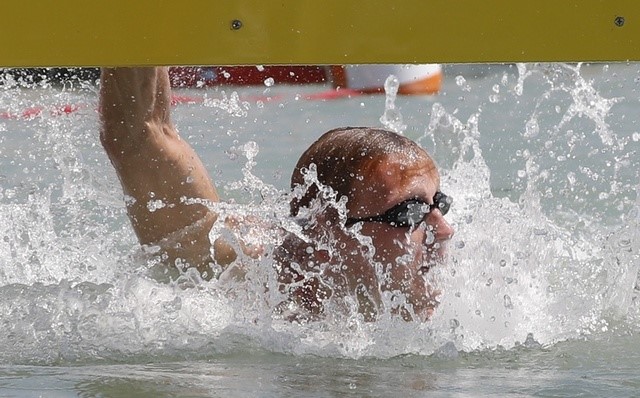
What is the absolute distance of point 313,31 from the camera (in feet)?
7.72

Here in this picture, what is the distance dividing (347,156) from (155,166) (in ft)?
1.67

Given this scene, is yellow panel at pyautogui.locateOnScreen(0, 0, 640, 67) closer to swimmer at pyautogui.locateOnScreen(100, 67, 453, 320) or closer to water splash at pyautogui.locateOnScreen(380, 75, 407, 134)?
swimmer at pyautogui.locateOnScreen(100, 67, 453, 320)

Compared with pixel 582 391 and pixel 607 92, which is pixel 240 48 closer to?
pixel 582 391

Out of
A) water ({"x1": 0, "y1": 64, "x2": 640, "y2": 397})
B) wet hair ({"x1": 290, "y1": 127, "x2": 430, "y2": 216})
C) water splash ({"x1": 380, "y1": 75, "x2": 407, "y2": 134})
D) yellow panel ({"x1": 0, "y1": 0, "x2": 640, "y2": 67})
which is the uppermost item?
water splash ({"x1": 380, "y1": 75, "x2": 407, "y2": 134})

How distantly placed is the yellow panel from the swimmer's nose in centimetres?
66

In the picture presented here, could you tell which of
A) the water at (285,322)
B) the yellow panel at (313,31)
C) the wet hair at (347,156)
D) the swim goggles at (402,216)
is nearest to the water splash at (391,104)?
the water at (285,322)

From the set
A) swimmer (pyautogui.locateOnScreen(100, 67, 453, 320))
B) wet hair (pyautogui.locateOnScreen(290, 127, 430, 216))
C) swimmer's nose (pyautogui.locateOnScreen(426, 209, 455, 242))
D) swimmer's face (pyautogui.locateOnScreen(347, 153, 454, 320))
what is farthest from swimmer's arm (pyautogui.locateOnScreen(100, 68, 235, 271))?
swimmer's nose (pyautogui.locateOnScreen(426, 209, 455, 242))

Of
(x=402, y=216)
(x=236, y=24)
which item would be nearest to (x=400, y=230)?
(x=402, y=216)

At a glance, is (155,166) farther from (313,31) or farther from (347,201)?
(313,31)

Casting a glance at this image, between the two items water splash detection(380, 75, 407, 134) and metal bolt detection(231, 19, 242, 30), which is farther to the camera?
water splash detection(380, 75, 407, 134)

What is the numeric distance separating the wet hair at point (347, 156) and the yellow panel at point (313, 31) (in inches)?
23.1

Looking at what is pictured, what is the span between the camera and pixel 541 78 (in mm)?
8539

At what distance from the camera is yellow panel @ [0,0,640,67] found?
234 cm

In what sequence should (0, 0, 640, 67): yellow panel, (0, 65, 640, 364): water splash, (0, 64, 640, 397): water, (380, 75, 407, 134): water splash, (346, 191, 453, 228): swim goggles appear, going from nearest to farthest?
(0, 0, 640, 67): yellow panel → (0, 64, 640, 397): water → (0, 65, 640, 364): water splash → (346, 191, 453, 228): swim goggles → (380, 75, 407, 134): water splash
